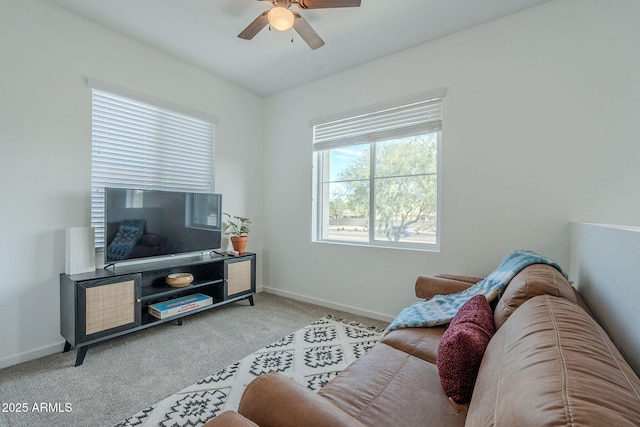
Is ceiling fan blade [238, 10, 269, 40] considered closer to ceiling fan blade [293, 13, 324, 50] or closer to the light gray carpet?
ceiling fan blade [293, 13, 324, 50]

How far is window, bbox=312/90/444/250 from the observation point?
281cm

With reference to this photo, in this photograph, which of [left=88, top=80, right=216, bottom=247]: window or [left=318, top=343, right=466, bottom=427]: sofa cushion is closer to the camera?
[left=318, top=343, right=466, bottom=427]: sofa cushion

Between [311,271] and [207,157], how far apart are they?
189 cm

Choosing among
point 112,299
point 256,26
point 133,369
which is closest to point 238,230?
point 112,299

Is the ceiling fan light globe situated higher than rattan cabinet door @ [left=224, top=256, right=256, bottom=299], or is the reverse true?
the ceiling fan light globe

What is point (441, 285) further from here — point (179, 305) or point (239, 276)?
point (179, 305)

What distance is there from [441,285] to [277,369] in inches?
53.7

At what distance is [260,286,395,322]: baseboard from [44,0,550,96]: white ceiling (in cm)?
272

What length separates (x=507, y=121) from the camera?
2.37 m

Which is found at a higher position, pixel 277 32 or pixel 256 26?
pixel 277 32

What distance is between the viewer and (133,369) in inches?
81.0

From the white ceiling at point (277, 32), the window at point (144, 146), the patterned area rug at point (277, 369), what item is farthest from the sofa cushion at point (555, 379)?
the window at point (144, 146)

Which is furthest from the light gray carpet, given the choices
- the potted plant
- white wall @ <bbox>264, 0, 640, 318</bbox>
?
white wall @ <bbox>264, 0, 640, 318</bbox>

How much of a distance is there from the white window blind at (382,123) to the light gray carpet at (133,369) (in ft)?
6.48
